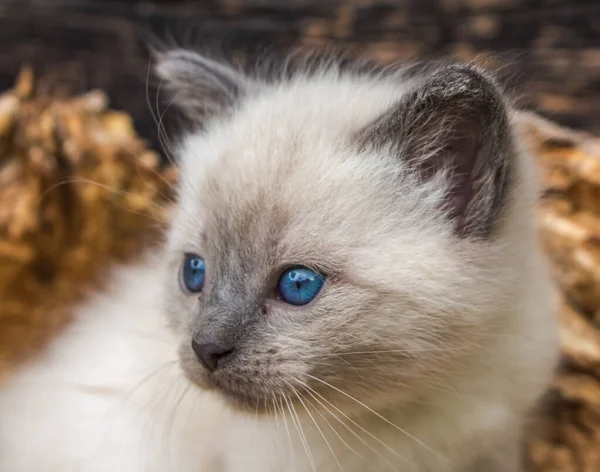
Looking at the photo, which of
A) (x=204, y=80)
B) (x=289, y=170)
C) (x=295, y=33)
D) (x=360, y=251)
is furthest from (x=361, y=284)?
(x=295, y=33)

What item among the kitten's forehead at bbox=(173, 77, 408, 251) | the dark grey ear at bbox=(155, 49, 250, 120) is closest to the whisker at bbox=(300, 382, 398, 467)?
the kitten's forehead at bbox=(173, 77, 408, 251)

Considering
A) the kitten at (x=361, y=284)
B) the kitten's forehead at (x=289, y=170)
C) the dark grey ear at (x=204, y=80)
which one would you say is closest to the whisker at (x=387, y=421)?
the kitten at (x=361, y=284)

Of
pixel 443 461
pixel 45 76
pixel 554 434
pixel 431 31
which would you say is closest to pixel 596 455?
pixel 554 434

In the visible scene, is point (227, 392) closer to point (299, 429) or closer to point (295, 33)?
point (299, 429)

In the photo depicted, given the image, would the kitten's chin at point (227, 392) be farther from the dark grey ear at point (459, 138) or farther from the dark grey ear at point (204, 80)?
the dark grey ear at point (204, 80)

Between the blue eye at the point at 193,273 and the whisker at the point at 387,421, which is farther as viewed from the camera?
the blue eye at the point at 193,273
